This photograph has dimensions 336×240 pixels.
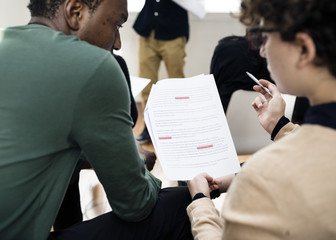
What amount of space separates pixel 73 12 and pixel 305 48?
0.52 meters

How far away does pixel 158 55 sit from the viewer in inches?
114

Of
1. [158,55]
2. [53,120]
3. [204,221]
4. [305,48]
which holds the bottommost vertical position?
[158,55]

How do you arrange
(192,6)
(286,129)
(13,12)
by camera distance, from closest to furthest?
1. (286,129)
2. (192,6)
3. (13,12)

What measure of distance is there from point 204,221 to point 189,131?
269 mm

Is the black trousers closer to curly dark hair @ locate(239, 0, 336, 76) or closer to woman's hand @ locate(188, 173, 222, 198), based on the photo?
woman's hand @ locate(188, 173, 222, 198)

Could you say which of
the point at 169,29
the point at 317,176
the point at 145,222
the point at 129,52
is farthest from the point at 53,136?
the point at 129,52

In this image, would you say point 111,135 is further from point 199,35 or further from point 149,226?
point 199,35

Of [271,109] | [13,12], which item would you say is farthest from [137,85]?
[13,12]

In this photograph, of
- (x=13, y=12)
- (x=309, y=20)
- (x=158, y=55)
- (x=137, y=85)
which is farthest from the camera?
(x=158, y=55)

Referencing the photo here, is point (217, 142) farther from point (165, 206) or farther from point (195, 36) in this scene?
point (195, 36)

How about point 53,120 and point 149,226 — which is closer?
point 53,120

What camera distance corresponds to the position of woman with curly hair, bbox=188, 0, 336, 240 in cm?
45

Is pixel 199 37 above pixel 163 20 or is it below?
below

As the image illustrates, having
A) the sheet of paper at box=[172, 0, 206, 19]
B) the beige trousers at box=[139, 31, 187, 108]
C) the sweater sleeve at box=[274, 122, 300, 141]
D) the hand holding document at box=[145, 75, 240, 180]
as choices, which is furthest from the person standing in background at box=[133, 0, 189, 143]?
the sweater sleeve at box=[274, 122, 300, 141]
